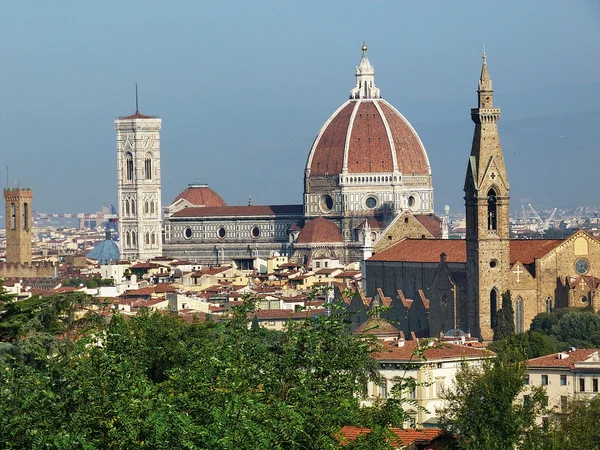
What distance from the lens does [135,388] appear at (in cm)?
2361

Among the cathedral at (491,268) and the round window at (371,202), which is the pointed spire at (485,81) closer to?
the cathedral at (491,268)

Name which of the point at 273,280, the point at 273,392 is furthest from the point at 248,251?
Answer: the point at 273,392

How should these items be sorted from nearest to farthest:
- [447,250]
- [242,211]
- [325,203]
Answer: [447,250]
[325,203]
[242,211]

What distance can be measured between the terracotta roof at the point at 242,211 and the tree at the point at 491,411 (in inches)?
4377

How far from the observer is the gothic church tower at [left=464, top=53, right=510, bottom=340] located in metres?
78.1

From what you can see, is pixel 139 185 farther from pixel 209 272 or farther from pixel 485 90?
pixel 485 90

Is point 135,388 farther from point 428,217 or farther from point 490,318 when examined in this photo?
point 428,217

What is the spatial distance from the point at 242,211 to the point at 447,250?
66056 millimetres

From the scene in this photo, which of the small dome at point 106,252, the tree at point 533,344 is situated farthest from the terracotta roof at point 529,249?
the small dome at point 106,252

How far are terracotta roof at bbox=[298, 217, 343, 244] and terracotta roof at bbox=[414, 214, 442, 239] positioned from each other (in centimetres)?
516

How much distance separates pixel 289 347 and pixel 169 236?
12912 cm

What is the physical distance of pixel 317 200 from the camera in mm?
146375

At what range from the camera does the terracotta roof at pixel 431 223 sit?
133 m

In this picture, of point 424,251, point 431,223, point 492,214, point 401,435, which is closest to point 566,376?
point 401,435
